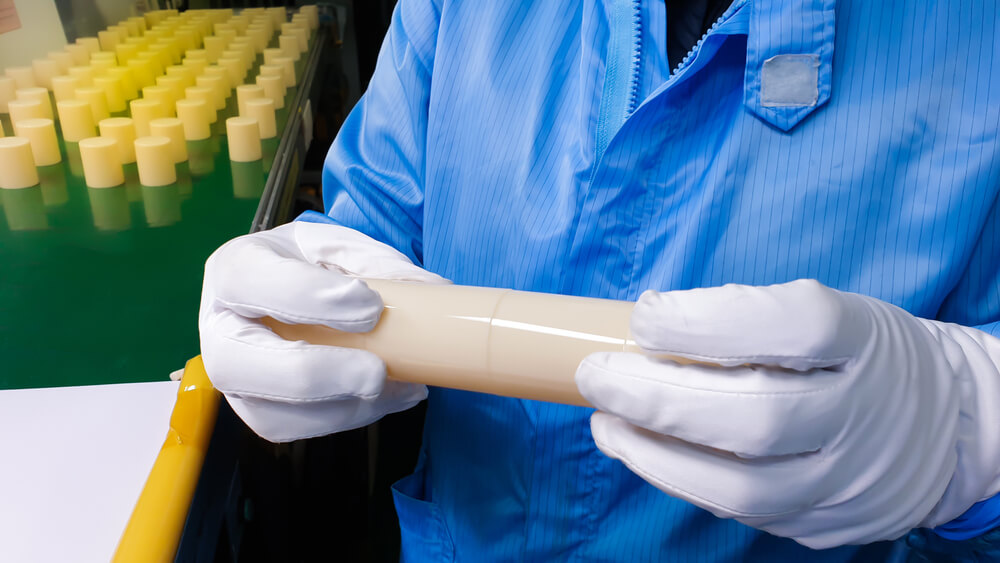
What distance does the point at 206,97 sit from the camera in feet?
7.02

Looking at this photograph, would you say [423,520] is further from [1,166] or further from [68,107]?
[68,107]

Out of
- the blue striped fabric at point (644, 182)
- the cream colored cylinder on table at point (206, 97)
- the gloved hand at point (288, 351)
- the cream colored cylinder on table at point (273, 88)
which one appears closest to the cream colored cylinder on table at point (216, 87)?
the cream colored cylinder on table at point (206, 97)

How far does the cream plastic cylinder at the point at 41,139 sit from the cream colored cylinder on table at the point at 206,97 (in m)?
0.40

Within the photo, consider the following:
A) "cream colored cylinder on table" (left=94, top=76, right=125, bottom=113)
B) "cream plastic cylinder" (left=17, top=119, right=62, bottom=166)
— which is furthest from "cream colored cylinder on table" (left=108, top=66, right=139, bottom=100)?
"cream plastic cylinder" (left=17, top=119, right=62, bottom=166)

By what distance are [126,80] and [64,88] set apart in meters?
0.19

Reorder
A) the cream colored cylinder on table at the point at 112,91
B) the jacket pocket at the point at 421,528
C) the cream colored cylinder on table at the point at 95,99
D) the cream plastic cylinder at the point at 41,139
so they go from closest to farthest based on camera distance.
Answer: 1. the jacket pocket at the point at 421,528
2. the cream plastic cylinder at the point at 41,139
3. the cream colored cylinder on table at the point at 95,99
4. the cream colored cylinder on table at the point at 112,91

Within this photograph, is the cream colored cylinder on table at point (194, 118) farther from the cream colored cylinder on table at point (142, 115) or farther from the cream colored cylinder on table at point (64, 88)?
the cream colored cylinder on table at point (64, 88)

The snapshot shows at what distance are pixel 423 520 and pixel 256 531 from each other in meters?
0.62

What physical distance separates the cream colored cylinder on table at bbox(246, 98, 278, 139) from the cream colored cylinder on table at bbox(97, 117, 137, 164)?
0.32 m

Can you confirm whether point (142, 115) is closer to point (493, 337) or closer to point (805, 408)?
point (493, 337)

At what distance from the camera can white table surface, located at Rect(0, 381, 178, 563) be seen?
0.81 metres

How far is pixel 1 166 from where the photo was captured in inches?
66.5

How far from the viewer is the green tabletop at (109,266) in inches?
47.0

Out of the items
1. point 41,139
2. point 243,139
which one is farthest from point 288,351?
point 41,139
